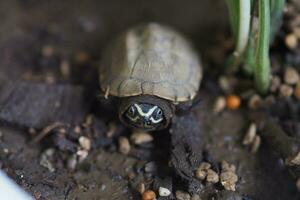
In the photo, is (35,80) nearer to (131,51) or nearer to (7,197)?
(131,51)

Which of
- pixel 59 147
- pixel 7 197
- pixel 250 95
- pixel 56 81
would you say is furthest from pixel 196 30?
pixel 7 197

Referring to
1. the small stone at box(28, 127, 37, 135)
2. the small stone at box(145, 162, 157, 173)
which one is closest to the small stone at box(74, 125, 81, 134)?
the small stone at box(28, 127, 37, 135)

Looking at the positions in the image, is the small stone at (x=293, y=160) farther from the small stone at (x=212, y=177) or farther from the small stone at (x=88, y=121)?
the small stone at (x=88, y=121)

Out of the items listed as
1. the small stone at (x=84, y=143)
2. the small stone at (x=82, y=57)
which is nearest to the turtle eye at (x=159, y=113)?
the small stone at (x=84, y=143)

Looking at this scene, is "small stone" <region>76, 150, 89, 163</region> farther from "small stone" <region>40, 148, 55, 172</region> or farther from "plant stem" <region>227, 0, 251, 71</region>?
"plant stem" <region>227, 0, 251, 71</region>

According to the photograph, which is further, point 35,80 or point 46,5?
point 46,5

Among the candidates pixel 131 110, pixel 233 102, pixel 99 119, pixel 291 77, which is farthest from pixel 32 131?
pixel 291 77

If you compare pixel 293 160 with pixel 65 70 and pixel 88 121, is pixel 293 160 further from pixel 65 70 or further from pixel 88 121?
pixel 65 70
